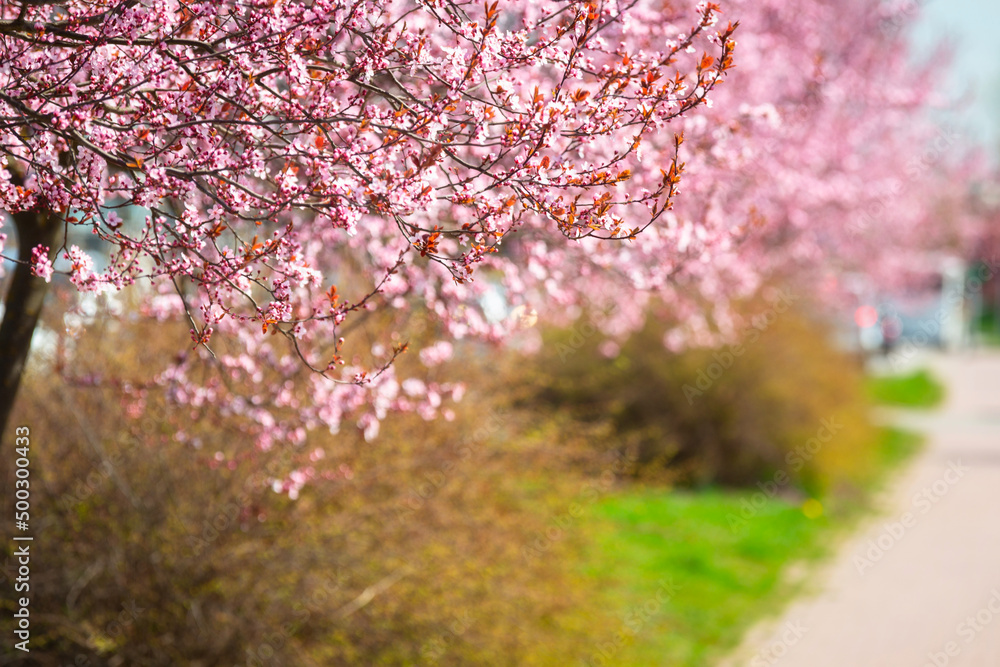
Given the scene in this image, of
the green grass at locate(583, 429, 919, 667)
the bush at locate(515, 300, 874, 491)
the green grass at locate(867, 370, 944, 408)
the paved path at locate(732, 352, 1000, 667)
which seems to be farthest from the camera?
the green grass at locate(867, 370, 944, 408)

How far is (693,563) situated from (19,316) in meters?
5.94

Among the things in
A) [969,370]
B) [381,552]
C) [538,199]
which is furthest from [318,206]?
[969,370]

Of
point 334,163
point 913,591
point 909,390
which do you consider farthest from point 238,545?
point 909,390

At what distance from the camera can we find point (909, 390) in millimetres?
21031

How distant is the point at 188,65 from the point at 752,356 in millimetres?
8715

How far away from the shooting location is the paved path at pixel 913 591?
646 centimetres

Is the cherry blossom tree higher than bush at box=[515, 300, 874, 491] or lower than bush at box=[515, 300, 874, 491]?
higher

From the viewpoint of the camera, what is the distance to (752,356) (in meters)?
10.6

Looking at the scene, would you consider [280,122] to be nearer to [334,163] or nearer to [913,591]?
[334,163]

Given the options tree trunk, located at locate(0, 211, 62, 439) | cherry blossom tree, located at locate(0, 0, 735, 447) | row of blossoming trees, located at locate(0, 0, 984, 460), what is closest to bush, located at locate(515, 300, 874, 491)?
row of blossoming trees, located at locate(0, 0, 984, 460)

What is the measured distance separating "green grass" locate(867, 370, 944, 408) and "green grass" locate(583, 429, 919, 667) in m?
9.62

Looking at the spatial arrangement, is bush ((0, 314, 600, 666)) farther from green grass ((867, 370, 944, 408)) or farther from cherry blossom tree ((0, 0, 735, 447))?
green grass ((867, 370, 944, 408))

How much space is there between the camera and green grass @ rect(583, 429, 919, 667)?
6117 millimetres

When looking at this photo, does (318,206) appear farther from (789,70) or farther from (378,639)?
(789,70)
